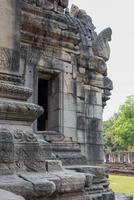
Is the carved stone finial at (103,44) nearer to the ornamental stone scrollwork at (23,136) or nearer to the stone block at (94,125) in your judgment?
the stone block at (94,125)

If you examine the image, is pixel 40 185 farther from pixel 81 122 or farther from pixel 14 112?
pixel 81 122

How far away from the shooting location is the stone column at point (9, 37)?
4.26 metres

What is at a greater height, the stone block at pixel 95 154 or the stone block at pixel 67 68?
the stone block at pixel 67 68

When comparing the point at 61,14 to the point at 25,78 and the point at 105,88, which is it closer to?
the point at 25,78

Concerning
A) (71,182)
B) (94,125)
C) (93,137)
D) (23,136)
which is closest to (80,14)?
(94,125)

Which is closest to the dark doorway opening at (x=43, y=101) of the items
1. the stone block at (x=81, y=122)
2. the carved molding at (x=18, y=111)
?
the stone block at (x=81, y=122)

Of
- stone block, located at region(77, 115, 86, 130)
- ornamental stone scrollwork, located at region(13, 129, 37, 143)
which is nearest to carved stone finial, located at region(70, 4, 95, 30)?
stone block, located at region(77, 115, 86, 130)

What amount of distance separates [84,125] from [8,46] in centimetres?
429

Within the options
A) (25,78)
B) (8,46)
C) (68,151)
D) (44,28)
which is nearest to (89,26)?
(44,28)

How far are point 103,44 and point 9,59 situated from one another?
5.22 m

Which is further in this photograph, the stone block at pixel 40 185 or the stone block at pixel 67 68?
the stone block at pixel 67 68

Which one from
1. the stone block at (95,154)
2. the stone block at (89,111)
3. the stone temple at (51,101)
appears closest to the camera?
the stone temple at (51,101)

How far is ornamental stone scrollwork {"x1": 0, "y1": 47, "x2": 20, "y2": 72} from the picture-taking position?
424 centimetres

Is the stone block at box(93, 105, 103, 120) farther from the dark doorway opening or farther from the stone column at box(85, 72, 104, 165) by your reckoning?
the dark doorway opening
